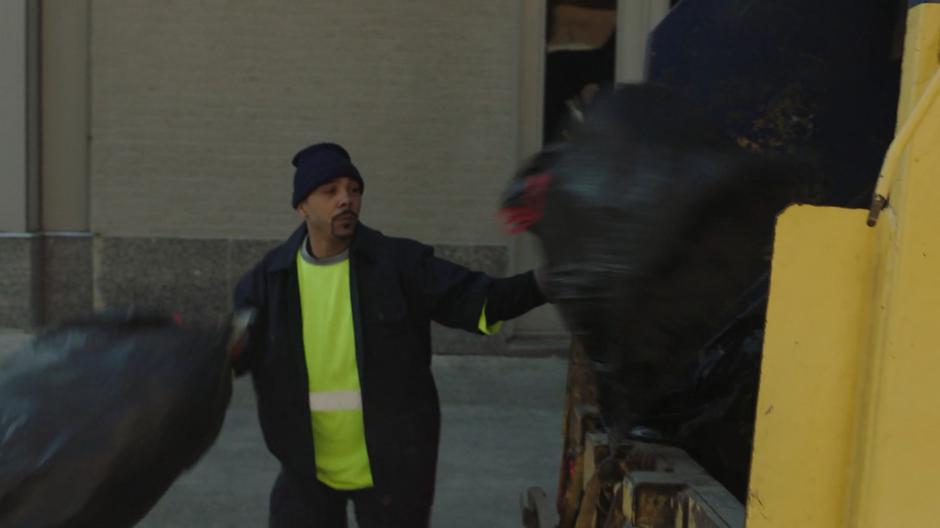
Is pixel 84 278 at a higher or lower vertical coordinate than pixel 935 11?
lower

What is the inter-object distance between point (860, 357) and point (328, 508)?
2032 millimetres

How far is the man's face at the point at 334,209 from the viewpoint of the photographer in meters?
3.23

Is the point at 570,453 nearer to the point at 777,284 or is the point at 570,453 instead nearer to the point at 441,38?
the point at 777,284

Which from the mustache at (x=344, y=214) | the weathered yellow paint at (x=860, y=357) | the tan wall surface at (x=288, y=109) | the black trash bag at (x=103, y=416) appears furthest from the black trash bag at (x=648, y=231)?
the tan wall surface at (x=288, y=109)

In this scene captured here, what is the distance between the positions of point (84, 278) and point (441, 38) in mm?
2573

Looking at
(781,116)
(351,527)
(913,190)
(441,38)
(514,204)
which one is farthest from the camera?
(441,38)

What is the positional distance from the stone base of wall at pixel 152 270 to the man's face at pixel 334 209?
410cm

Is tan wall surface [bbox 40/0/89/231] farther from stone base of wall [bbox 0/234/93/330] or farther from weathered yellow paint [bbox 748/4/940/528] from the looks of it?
weathered yellow paint [bbox 748/4/940/528]

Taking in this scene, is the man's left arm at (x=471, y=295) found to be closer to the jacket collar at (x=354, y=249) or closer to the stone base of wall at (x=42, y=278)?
the jacket collar at (x=354, y=249)

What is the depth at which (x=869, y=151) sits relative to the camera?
304 cm

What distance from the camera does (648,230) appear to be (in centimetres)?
195

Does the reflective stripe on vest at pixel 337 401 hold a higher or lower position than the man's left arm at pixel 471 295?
lower

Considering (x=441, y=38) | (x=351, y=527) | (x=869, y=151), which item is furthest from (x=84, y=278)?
(x=869, y=151)

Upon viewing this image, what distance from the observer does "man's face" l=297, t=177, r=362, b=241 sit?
3232 mm
